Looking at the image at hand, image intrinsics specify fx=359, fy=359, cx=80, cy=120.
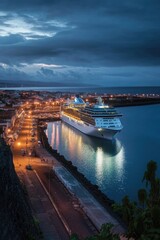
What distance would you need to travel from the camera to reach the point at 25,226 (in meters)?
9.61

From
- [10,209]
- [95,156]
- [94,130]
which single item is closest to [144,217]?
[10,209]

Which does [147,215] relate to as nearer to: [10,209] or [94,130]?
[10,209]

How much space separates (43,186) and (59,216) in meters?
5.09

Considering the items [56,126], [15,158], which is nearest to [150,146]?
[15,158]

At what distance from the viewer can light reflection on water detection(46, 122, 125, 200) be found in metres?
29.5

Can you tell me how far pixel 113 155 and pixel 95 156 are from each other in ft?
7.35

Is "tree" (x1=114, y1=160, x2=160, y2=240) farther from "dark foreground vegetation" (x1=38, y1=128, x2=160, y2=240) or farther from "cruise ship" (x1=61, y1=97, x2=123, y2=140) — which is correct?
"cruise ship" (x1=61, y1=97, x2=123, y2=140)

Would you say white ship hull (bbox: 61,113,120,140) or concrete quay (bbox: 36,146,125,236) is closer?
concrete quay (bbox: 36,146,125,236)

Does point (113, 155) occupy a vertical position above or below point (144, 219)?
below

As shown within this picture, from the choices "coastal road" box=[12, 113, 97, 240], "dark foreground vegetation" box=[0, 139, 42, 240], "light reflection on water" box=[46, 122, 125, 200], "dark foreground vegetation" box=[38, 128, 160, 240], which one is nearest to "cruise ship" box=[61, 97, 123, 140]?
"light reflection on water" box=[46, 122, 125, 200]

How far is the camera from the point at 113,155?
4119 centimetres

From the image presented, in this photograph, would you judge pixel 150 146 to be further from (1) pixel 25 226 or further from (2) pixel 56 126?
(1) pixel 25 226

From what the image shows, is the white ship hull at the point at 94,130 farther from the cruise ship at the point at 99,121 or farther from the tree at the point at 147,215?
the tree at the point at 147,215

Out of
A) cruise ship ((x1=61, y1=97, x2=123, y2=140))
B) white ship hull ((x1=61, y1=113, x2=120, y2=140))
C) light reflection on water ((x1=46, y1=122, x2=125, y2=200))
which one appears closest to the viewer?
light reflection on water ((x1=46, y1=122, x2=125, y2=200))
